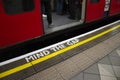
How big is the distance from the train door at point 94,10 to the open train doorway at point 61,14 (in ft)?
0.56

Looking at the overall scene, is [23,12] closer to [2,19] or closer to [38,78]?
[2,19]

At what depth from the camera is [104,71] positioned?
273 centimetres

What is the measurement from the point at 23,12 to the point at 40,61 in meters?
1.11

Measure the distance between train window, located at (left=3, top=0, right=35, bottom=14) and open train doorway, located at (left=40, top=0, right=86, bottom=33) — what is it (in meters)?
1.02

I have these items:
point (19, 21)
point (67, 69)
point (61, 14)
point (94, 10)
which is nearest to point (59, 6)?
point (61, 14)

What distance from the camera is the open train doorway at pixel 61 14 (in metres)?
4.30

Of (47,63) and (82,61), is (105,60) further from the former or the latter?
(47,63)

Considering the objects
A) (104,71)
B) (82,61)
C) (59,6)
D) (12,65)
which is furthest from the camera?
(59,6)

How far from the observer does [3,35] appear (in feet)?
9.19

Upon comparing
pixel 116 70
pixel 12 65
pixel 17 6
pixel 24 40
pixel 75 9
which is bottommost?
pixel 116 70

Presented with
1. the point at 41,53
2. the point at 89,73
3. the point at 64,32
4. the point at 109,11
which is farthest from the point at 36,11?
the point at 109,11

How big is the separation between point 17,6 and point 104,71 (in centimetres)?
220

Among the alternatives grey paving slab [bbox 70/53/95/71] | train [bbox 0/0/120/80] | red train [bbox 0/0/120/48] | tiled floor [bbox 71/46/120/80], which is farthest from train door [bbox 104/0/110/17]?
red train [bbox 0/0/120/48]

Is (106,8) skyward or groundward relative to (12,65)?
skyward
